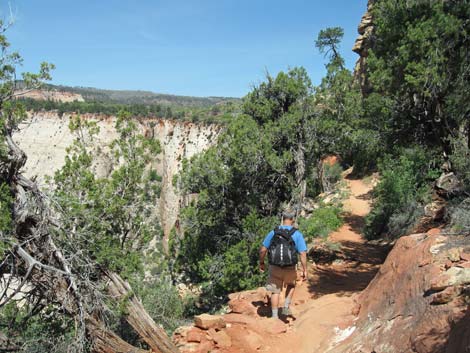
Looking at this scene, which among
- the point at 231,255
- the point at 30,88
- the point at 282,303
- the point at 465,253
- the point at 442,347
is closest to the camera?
the point at 442,347

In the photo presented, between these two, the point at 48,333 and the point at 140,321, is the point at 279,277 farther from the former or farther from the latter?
the point at 48,333

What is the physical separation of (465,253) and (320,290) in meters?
4.20

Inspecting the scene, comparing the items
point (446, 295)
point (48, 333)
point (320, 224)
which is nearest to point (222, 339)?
point (48, 333)

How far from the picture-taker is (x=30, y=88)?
213 inches

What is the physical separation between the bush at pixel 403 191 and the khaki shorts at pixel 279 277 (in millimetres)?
4595

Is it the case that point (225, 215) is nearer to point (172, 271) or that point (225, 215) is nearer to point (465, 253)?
point (172, 271)

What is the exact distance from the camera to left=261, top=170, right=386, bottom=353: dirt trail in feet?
19.2

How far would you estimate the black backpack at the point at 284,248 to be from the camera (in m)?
6.00

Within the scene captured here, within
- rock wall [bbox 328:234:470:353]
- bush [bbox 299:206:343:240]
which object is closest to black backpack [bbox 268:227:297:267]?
rock wall [bbox 328:234:470:353]

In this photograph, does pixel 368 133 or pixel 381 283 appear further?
pixel 368 133

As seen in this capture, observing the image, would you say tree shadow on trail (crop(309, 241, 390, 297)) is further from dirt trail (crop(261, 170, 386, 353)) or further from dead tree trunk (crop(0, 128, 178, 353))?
dead tree trunk (crop(0, 128, 178, 353))

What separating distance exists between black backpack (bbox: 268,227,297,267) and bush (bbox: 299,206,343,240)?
19.5ft

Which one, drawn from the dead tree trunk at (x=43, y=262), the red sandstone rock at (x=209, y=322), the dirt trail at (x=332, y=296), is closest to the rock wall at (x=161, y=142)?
the dirt trail at (x=332, y=296)

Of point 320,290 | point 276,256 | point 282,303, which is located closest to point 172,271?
point 320,290
